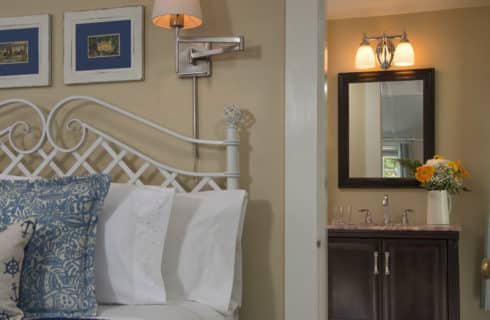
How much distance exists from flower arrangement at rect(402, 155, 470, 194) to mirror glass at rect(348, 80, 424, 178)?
0.23 metres

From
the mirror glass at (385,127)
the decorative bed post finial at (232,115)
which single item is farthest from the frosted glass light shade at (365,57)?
the decorative bed post finial at (232,115)

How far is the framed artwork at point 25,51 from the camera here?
2.36 meters

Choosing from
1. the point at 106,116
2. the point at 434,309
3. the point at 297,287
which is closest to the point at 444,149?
the point at 434,309

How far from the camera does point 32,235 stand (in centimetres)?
162

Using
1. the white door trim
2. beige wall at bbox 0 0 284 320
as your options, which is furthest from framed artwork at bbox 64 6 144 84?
the white door trim

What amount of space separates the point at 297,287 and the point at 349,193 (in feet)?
6.38

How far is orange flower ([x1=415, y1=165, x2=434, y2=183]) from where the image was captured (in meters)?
3.53

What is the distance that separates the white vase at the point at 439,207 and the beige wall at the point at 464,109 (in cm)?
21

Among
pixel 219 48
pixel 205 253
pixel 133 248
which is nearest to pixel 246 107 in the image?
pixel 219 48

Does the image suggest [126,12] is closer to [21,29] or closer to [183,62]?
[183,62]

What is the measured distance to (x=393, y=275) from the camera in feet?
10.9

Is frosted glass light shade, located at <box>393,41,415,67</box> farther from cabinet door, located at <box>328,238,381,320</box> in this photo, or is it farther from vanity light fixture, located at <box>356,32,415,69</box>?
cabinet door, located at <box>328,238,381,320</box>

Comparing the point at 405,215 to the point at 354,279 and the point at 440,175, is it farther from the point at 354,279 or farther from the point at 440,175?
the point at 354,279

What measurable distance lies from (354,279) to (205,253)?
170cm
